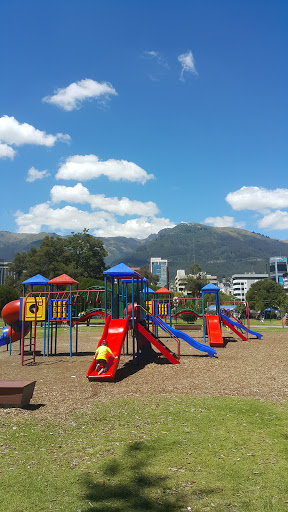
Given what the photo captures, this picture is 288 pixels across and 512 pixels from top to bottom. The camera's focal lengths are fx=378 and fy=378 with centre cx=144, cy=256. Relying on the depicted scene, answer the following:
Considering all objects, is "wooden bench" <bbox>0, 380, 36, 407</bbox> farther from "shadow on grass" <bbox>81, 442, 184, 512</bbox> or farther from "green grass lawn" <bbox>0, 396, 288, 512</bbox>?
"shadow on grass" <bbox>81, 442, 184, 512</bbox>

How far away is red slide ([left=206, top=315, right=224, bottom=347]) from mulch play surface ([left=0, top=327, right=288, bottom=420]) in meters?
3.19

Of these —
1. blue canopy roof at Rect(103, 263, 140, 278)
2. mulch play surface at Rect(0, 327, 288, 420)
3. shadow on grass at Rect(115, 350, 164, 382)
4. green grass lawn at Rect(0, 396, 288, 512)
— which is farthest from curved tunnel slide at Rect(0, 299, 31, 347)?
green grass lawn at Rect(0, 396, 288, 512)

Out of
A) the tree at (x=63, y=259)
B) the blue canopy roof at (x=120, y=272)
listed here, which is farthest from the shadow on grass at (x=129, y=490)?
the tree at (x=63, y=259)

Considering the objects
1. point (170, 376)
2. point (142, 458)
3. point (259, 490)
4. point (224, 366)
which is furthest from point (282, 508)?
point (224, 366)

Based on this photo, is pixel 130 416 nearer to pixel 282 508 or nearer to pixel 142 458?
pixel 142 458

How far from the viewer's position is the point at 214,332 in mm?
22094

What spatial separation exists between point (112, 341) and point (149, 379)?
211 cm

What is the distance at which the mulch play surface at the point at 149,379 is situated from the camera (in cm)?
920

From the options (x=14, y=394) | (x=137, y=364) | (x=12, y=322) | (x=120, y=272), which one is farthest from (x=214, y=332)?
(x=14, y=394)

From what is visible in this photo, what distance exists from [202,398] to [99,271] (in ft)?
258

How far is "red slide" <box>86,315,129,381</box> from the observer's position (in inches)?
453

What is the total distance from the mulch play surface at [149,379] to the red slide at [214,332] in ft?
10.5

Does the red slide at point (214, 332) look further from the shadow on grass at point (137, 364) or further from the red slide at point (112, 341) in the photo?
the red slide at point (112, 341)

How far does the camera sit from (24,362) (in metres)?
16.0
